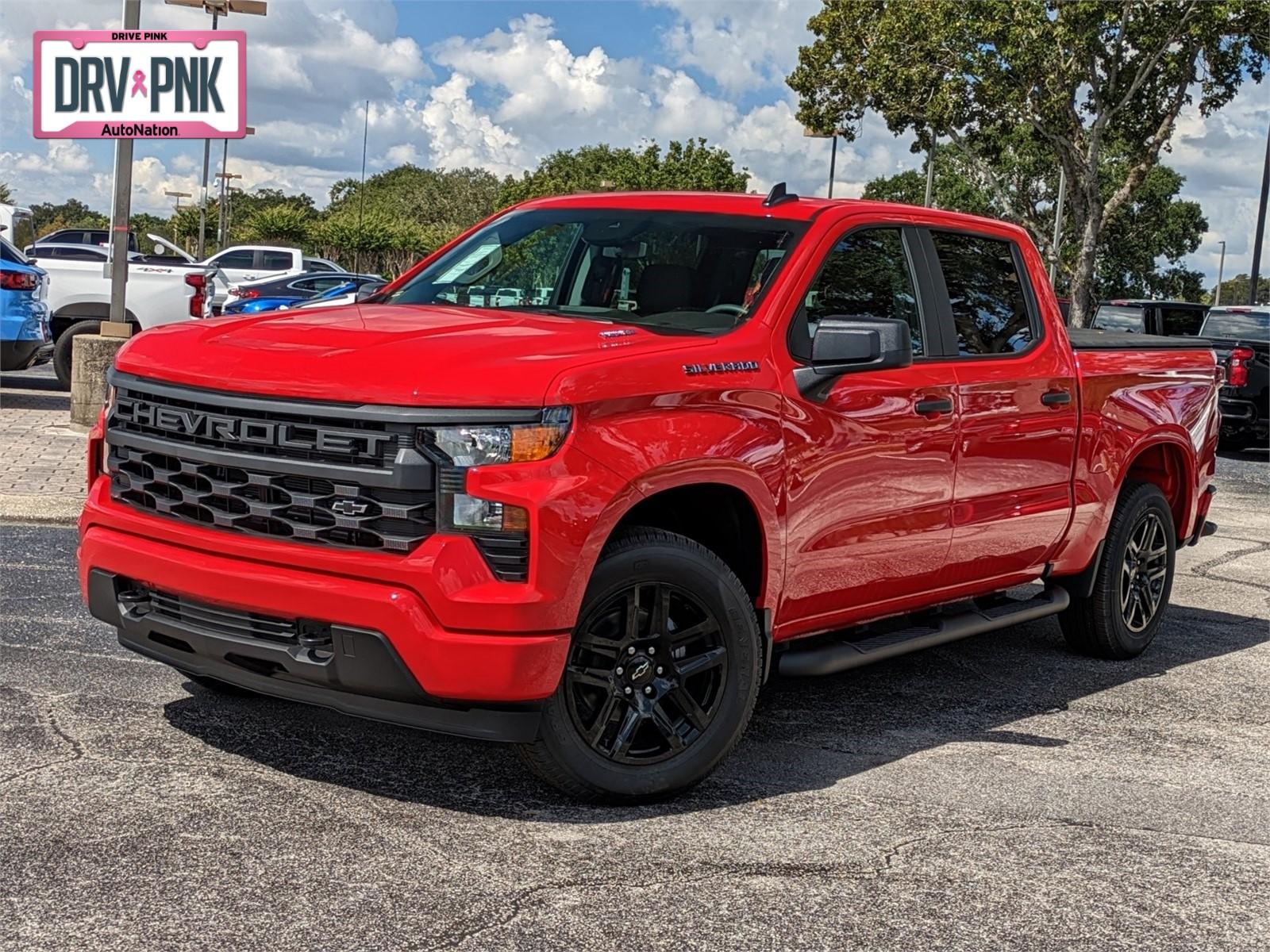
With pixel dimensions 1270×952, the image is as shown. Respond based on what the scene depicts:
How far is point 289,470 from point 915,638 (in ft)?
8.37

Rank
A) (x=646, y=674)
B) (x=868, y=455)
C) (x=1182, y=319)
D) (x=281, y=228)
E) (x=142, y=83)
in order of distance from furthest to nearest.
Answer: (x=281, y=228) < (x=1182, y=319) < (x=142, y=83) < (x=868, y=455) < (x=646, y=674)

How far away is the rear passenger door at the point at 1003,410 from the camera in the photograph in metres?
6.04

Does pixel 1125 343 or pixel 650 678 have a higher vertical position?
pixel 1125 343

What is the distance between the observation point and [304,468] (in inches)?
174

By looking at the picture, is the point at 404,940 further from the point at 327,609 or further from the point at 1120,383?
the point at 1120,383

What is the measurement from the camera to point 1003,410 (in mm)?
6164

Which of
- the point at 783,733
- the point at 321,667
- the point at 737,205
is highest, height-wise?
the point at 737,205

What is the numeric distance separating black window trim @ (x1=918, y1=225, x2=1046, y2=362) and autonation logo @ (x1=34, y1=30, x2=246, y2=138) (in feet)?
26.3

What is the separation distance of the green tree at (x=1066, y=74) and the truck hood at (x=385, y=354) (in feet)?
86.7

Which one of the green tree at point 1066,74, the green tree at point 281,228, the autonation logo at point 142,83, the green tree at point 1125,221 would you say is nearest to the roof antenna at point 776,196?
the autonation logo at point 142,83

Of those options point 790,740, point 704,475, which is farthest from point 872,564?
point 704,475

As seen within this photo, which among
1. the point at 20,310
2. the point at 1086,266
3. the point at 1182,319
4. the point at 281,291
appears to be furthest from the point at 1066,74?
the point at 20,310

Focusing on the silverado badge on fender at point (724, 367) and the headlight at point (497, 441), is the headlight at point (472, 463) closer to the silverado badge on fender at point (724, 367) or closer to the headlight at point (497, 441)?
the headlight at point (497, 441)

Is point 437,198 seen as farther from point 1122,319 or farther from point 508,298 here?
point 508,298
